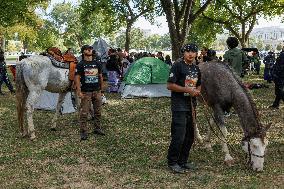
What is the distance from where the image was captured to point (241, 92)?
695 centimetres

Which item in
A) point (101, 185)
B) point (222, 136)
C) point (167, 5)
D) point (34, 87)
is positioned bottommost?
point (101, 185)

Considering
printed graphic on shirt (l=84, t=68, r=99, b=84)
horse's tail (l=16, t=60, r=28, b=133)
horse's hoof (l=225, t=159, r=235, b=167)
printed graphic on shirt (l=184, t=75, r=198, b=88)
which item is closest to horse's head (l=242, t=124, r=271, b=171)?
horse's hoof (l=225, t=159, r=235, b=167)

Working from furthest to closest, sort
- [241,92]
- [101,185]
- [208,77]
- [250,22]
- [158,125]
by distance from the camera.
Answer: [250,22], [158,125], [208,77], [241,92], [101,185]

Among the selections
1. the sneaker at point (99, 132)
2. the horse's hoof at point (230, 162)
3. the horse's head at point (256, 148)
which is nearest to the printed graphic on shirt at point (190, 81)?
the horse's head at point (256, 148)

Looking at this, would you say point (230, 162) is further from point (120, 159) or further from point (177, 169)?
point (120, 159)

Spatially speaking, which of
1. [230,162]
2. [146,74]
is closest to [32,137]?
[230,162]

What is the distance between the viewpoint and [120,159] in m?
7.73

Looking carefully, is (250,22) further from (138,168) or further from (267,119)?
(138,168)

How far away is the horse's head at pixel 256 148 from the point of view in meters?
6.47

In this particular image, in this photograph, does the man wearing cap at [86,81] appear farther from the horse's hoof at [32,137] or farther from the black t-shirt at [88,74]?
the horse's hoof at [32,137]

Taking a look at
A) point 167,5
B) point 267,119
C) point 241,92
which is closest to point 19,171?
point 241,92

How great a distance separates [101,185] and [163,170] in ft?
4.13

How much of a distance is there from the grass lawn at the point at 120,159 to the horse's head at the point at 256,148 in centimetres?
17

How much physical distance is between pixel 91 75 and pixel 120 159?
239cm
